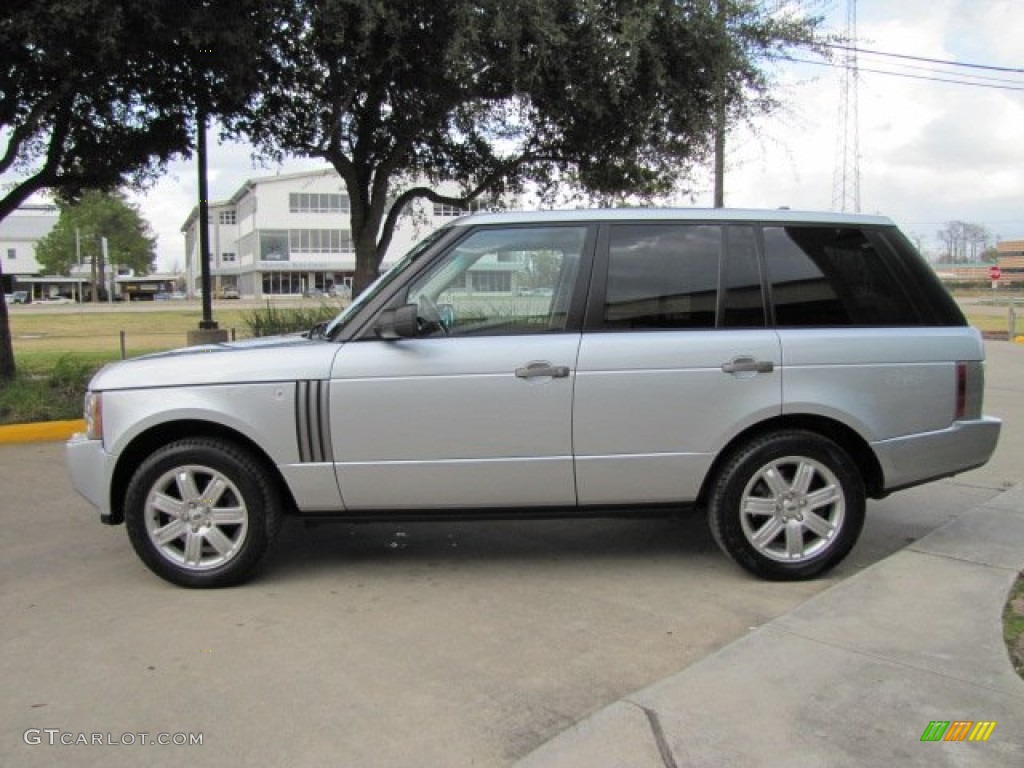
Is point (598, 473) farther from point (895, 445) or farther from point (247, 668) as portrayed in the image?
point (247, 668)

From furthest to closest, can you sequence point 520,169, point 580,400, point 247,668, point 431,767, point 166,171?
point 520,169, point 166,171, point 580,400, point 247,668, point 431,767

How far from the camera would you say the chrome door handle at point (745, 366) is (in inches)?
179

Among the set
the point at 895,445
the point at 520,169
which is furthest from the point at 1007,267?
the point at 895,445

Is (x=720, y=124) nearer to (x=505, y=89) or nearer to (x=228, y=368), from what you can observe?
(x=505, y=89)

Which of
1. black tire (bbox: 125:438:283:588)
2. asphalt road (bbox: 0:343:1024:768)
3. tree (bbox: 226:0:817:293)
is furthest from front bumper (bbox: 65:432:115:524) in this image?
tree (bbox: 226:0:817:293)

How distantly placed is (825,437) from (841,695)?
1.74m

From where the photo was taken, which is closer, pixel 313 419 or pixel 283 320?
pixel 313 419

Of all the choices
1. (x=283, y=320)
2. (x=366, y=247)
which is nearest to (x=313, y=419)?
(x=366, y=247)

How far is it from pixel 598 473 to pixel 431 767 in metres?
1.94

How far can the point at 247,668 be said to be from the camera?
3707 mm

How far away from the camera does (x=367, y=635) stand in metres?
4.06

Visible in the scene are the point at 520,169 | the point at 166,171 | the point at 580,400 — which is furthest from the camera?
the point at 520,169

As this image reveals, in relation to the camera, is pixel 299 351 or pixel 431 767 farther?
pixel 299 351

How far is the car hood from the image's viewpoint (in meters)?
4.50
